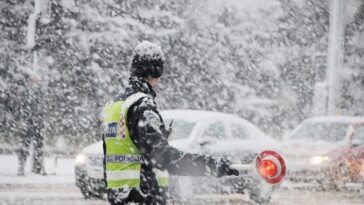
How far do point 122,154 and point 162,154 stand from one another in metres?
0.29

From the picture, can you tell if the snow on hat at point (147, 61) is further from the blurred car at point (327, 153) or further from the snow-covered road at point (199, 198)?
the blurred car at point (327, 153)

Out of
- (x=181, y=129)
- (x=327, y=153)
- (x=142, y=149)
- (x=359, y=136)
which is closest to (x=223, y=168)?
(x=142, y=149)

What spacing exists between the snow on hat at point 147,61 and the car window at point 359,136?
1354 cm

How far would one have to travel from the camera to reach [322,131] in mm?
18000

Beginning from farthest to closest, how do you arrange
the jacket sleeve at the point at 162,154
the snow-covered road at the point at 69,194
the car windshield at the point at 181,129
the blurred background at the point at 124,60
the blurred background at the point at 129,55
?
the blurred background at the point at 129,55
the blurred background at the point at 124,60
the car windshield at the point at 181,129
the snow-covered road at the point at 69,194
the jacket sleeve at the point at 162,154

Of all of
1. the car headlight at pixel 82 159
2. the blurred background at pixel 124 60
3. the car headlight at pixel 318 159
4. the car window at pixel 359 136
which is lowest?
the car headlight at pixel 82 159

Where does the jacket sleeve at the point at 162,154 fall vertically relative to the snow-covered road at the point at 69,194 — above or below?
below

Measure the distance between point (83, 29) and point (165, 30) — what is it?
9.13 feet

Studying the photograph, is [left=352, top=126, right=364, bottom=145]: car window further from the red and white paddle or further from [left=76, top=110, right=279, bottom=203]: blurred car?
the red and white paddle

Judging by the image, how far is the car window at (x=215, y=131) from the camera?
13.8 meters

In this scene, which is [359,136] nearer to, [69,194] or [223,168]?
[69,194]

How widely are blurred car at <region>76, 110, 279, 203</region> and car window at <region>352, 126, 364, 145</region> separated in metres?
3.10

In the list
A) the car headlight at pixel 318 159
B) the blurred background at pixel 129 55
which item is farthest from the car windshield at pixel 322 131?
the blurred background at pixel 129 55

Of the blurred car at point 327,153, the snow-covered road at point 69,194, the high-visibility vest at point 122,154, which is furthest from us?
the blurred car at point 327,153
